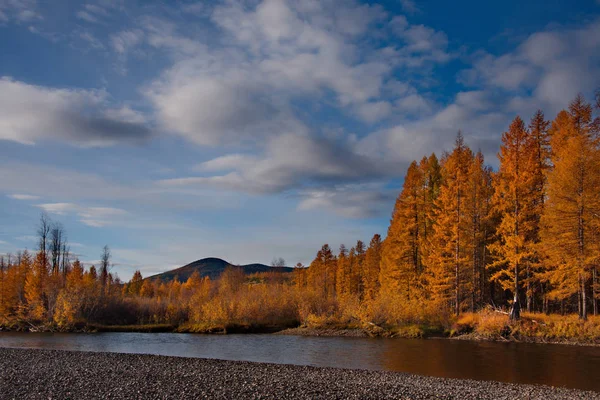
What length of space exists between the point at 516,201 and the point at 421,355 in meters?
17.1

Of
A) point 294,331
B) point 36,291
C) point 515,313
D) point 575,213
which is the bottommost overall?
point 294,331

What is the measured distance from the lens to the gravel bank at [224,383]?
15.0 m

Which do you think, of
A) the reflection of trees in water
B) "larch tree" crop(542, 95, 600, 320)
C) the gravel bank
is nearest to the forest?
"larch tree" crop(542, 95, 600, 320)

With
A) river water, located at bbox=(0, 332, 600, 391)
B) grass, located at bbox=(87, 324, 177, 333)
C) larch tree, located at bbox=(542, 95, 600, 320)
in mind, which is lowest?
grass, located at bbox=(87, 324, 177, 333)

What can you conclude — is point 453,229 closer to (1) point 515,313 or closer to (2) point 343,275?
(1) point 515,313

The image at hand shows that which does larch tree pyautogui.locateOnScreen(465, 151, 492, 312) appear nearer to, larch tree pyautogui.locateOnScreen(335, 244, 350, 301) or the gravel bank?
the gravel bank

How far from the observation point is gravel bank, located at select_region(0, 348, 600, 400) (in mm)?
14984

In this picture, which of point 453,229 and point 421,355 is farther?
point 453,229

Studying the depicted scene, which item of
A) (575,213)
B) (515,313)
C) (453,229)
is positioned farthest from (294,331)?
(575,213)

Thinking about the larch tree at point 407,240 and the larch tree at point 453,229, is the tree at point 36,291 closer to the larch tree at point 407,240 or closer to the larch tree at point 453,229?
the larch tree at point 407,240

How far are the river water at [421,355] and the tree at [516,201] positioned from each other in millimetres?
6860

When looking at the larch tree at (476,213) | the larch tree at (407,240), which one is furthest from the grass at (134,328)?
the larch tree at (476,213)

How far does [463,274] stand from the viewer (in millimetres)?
41656

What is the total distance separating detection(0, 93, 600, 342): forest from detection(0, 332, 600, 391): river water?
4.79 metres
